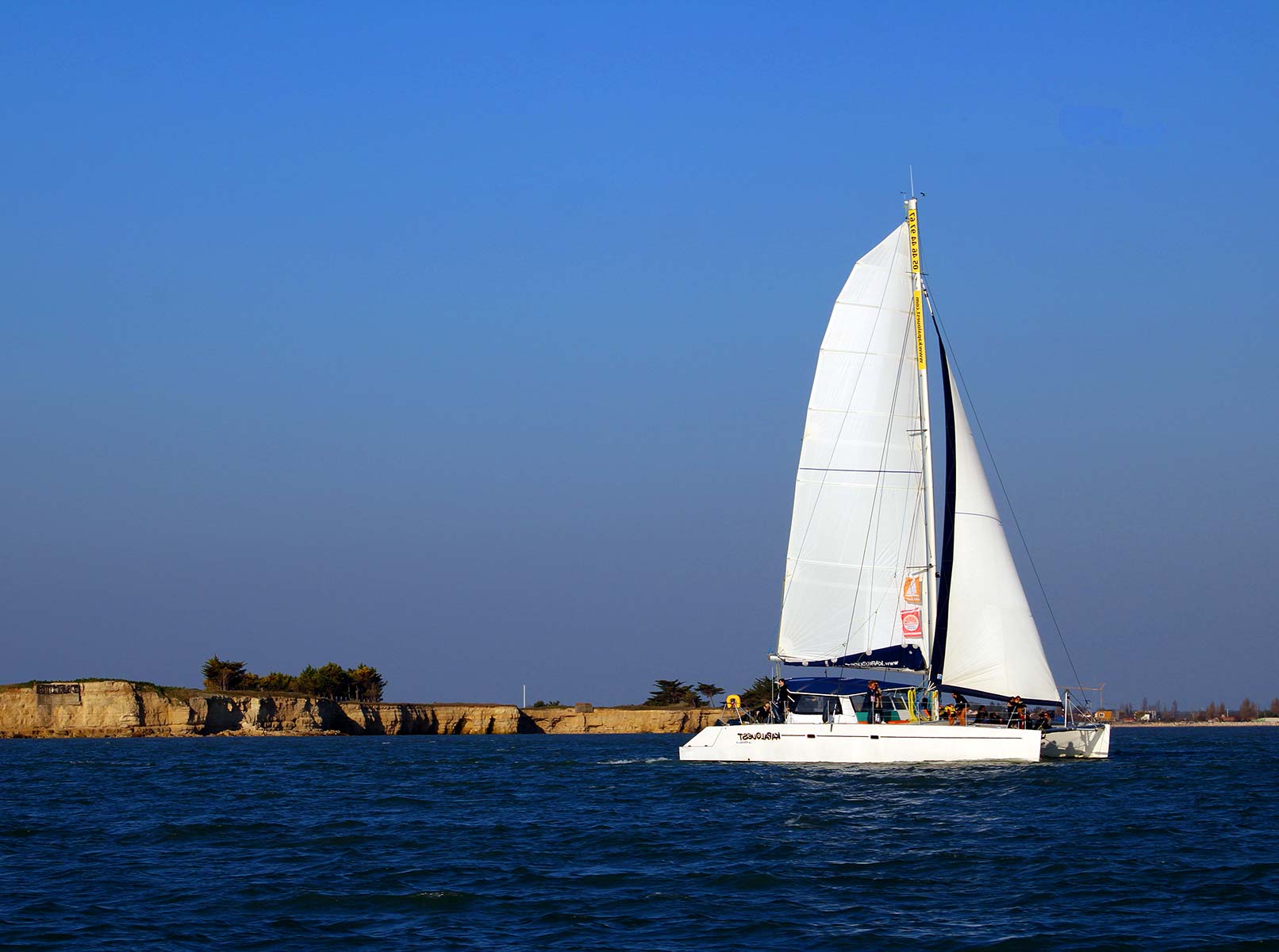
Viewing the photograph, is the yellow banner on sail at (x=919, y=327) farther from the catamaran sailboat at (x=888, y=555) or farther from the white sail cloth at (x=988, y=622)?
the white sail cloth at (x=988, y=622)

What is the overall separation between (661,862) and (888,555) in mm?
19214

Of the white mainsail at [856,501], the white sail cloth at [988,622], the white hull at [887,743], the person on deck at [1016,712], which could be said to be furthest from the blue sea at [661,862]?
the white mainsail at [856,501]

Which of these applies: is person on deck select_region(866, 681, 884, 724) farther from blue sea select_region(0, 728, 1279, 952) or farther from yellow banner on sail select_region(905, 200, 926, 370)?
yellow banner on sail select_region(905, 200, 926, 370)

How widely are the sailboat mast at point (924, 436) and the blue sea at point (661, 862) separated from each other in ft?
16.8

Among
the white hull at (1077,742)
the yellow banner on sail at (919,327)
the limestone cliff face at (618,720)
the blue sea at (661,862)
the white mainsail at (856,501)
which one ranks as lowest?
the limestone cliff face at (618,720)

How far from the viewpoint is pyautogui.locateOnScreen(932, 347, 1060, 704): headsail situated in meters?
38.0

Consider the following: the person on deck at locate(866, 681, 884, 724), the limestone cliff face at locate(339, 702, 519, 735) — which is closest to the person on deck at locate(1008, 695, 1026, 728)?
the person on deck at locate(866, 681, 884, 724)

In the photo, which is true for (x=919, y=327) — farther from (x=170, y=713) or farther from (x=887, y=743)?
(x=170, y=713)

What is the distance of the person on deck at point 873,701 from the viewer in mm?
36594

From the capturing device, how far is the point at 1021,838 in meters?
23.0

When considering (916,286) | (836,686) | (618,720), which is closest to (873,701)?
(836,686)

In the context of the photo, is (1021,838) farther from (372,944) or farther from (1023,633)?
(1023,633)

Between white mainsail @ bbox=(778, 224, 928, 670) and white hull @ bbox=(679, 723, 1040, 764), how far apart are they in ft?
9.32

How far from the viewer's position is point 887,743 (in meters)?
35.2
